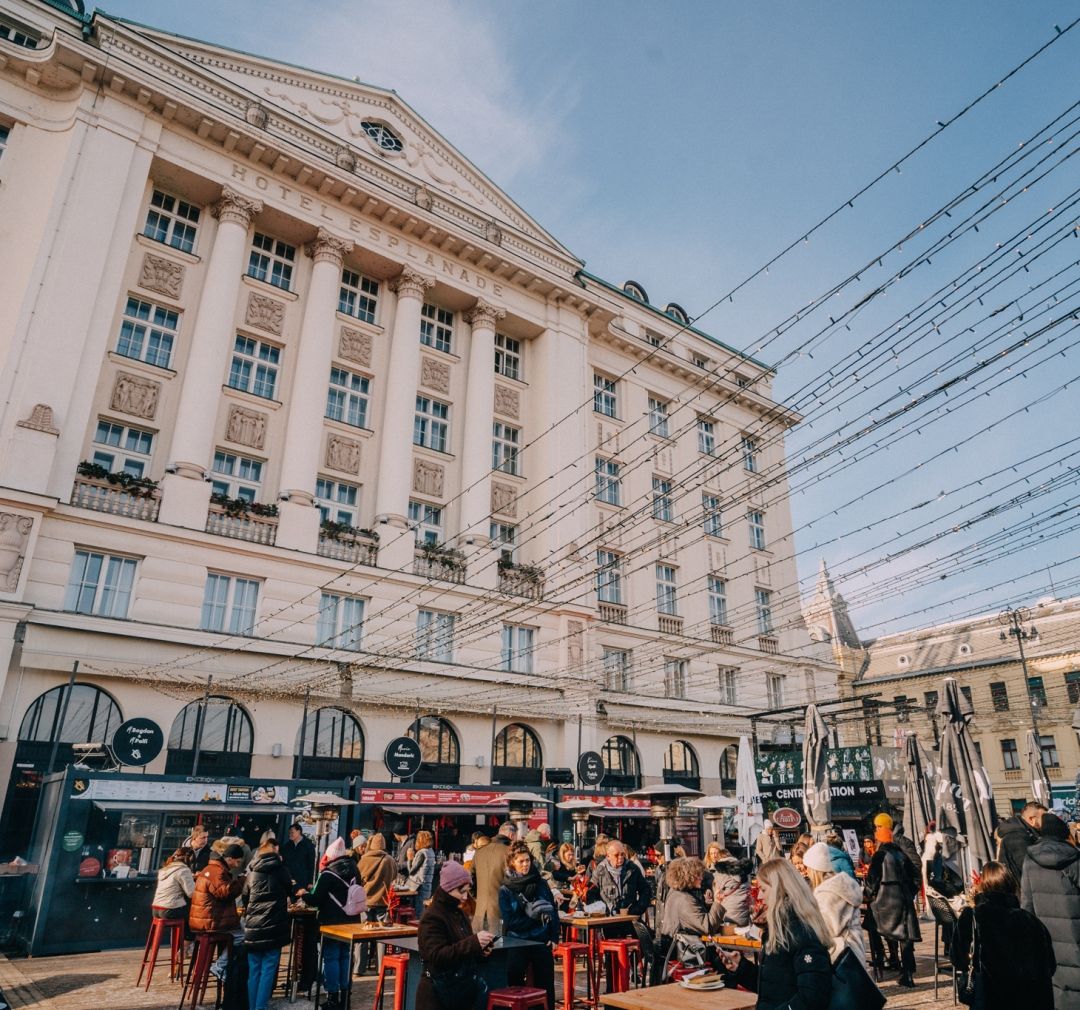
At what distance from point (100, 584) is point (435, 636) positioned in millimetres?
9628

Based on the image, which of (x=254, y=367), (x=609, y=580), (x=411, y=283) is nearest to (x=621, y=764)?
(x=609, y=580)

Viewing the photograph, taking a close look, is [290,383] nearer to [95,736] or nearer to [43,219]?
[43,219]

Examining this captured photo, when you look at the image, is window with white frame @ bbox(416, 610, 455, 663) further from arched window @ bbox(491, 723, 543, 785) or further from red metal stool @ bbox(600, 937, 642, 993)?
red metal stool @ bbox(600, 937, 642, 993)

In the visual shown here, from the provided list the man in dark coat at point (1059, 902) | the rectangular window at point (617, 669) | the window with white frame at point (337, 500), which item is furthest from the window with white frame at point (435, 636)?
the man in dark coat at point (1059, 902)

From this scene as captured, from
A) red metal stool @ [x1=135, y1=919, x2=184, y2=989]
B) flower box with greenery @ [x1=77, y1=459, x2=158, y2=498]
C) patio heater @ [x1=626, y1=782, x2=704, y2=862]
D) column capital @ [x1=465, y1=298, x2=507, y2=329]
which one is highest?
column capital @ [x1=465, y1=298, x2=507, y2=329]

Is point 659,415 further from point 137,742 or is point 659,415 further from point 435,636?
point 137,742

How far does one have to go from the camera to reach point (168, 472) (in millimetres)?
22016

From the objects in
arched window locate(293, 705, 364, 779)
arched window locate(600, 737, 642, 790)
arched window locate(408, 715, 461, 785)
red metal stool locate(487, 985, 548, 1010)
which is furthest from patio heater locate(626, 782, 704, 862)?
red metal stool locate(487, 985, 548, 1010)

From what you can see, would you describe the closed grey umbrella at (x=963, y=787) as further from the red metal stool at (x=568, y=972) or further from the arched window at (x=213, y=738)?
the arched window at (x=213, y=738)

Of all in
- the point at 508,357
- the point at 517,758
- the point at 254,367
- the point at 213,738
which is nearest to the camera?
the point at 213,738

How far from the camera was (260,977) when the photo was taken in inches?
331

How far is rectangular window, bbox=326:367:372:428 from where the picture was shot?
87.8 ft

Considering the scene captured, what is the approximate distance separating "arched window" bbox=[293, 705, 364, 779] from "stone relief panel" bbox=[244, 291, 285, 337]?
12564 millimetres

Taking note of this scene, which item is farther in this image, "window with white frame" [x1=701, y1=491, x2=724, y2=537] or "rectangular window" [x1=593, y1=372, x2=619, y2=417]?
"window with white frame" [x1=701, y1=491, x2=724, y2=537]
